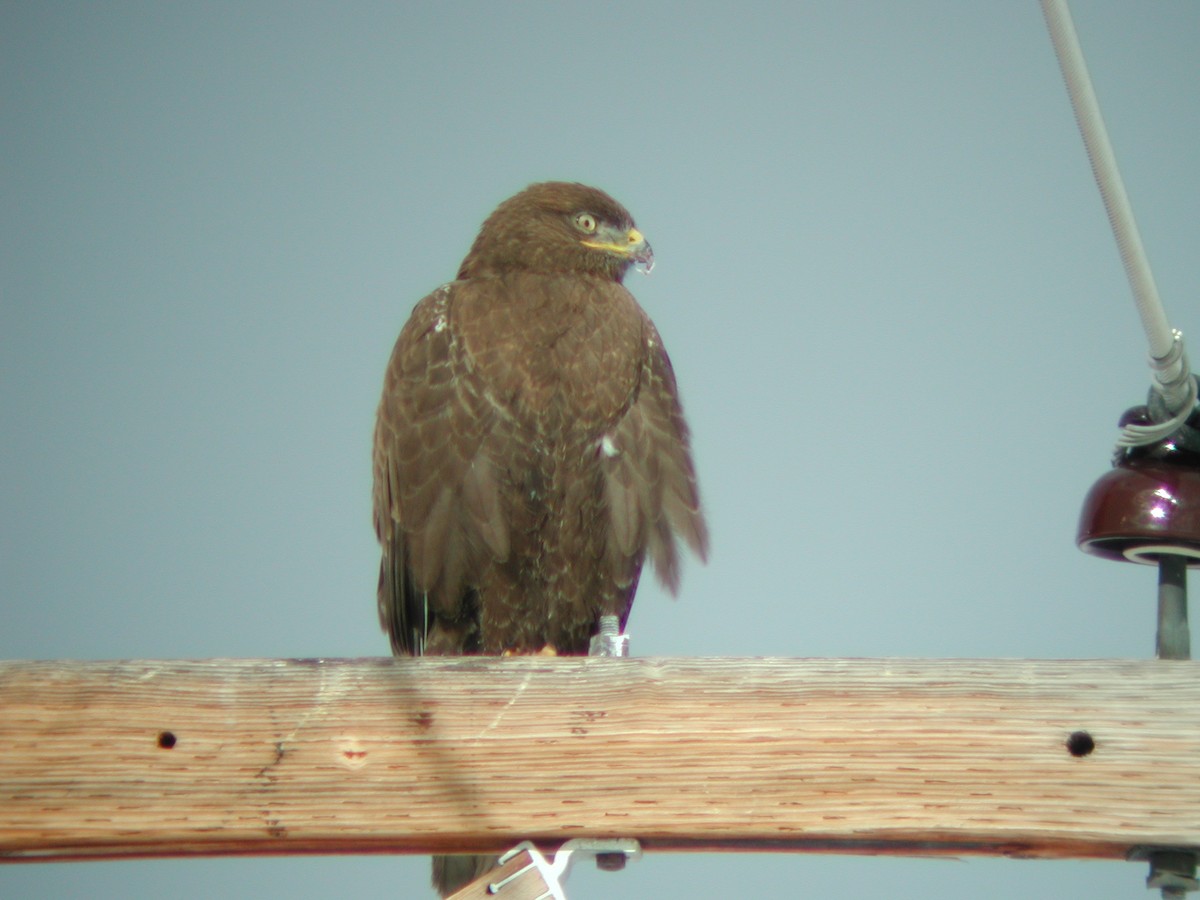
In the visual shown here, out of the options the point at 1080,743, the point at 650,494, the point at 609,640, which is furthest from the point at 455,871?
the point at 1080,743

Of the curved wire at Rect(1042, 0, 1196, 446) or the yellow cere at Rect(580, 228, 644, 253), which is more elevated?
the yellow cere at Rect(580, 228, 644, 253)

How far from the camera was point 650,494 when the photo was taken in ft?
17.2

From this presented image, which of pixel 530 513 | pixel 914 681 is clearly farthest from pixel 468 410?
pixel 914 681

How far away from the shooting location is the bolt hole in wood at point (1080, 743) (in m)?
3.22

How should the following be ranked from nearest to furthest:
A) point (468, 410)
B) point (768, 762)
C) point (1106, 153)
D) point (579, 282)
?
point (1106, 153) → point (768, 762) → point (468, 410) → point (579, 282)

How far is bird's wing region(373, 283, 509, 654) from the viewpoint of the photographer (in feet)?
16.9

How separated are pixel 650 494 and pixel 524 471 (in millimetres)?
428

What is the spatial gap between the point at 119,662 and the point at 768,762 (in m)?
1.40

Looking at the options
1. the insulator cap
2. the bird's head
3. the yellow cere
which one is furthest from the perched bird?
the insulator cap

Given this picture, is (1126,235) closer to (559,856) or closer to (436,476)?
(559,856)

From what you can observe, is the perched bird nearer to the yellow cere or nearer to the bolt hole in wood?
the yellow cere

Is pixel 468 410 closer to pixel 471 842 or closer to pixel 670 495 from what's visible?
pixel 670 495

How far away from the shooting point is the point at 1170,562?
3363 millimetres

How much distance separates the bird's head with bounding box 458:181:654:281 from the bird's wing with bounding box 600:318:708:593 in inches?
27.7
